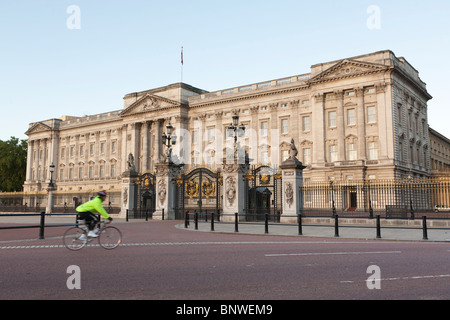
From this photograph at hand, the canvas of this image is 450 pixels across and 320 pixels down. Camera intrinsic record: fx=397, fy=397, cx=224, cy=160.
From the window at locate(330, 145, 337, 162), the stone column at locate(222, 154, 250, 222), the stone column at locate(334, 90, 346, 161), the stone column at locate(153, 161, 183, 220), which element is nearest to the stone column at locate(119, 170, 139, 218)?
the stone column at locate(153, 161, 183, 220)

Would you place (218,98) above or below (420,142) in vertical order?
above

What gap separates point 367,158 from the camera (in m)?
49.3

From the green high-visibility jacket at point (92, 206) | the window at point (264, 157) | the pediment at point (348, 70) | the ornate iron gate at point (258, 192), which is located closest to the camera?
the green high-visibility jacket at point (92, 206)

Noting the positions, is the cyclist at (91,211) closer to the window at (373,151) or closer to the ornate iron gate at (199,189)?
the ornate iron gate at (199,189)

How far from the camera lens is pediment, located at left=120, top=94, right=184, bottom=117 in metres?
67.9

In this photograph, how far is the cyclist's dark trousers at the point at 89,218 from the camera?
1096 centimetres

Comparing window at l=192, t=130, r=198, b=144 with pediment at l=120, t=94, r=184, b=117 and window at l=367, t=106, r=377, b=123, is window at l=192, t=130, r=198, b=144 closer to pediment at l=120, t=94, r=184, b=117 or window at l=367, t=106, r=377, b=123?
pediment at l=120, t=94, r=184, b=117

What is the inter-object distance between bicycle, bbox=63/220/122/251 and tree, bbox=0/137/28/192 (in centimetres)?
8738

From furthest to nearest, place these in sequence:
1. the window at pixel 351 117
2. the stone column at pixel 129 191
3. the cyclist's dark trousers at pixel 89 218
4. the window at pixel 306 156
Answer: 1. the window at pixel 306 156
2. the window at pixel 351 117
3. the stone column at pixel 129 191
4. the cyclist's dark trousers at pixel 89 218

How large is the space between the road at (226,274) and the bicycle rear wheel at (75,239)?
0.24m

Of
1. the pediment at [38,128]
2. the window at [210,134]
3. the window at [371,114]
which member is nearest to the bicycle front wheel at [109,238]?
the window at [371,114]
